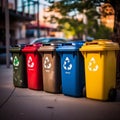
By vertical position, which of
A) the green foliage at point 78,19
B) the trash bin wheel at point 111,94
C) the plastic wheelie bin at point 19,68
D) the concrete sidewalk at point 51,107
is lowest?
the concrete sidewalk at point 51,107

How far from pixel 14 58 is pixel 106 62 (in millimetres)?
3647

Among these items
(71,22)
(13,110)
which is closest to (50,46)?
(13,110)

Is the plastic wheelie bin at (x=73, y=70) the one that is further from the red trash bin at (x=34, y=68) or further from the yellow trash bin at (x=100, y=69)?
the red trash bin at (x=34, y=68)

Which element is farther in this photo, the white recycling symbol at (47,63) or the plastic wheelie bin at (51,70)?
the white recycling symbol at (47,63)

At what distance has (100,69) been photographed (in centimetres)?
856

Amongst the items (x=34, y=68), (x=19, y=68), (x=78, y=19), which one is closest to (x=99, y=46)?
(x=34, y=68)

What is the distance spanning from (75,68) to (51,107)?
134 cm

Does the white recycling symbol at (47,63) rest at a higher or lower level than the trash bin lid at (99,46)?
lower

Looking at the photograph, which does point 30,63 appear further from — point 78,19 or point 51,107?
point 78,19

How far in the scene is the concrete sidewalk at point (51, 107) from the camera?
7297 mm

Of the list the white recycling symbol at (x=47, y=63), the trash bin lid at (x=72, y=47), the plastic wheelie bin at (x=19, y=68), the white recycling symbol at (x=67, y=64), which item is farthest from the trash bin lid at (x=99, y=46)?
the plastic wheelie bin at (x=19, y=68)

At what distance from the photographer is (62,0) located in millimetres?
20594

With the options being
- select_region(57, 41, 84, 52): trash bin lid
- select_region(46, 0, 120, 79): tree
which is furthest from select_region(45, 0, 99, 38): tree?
select_region(57, 41, 84, 52): trash bin lid

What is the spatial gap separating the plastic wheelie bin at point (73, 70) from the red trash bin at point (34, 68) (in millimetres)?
1102
